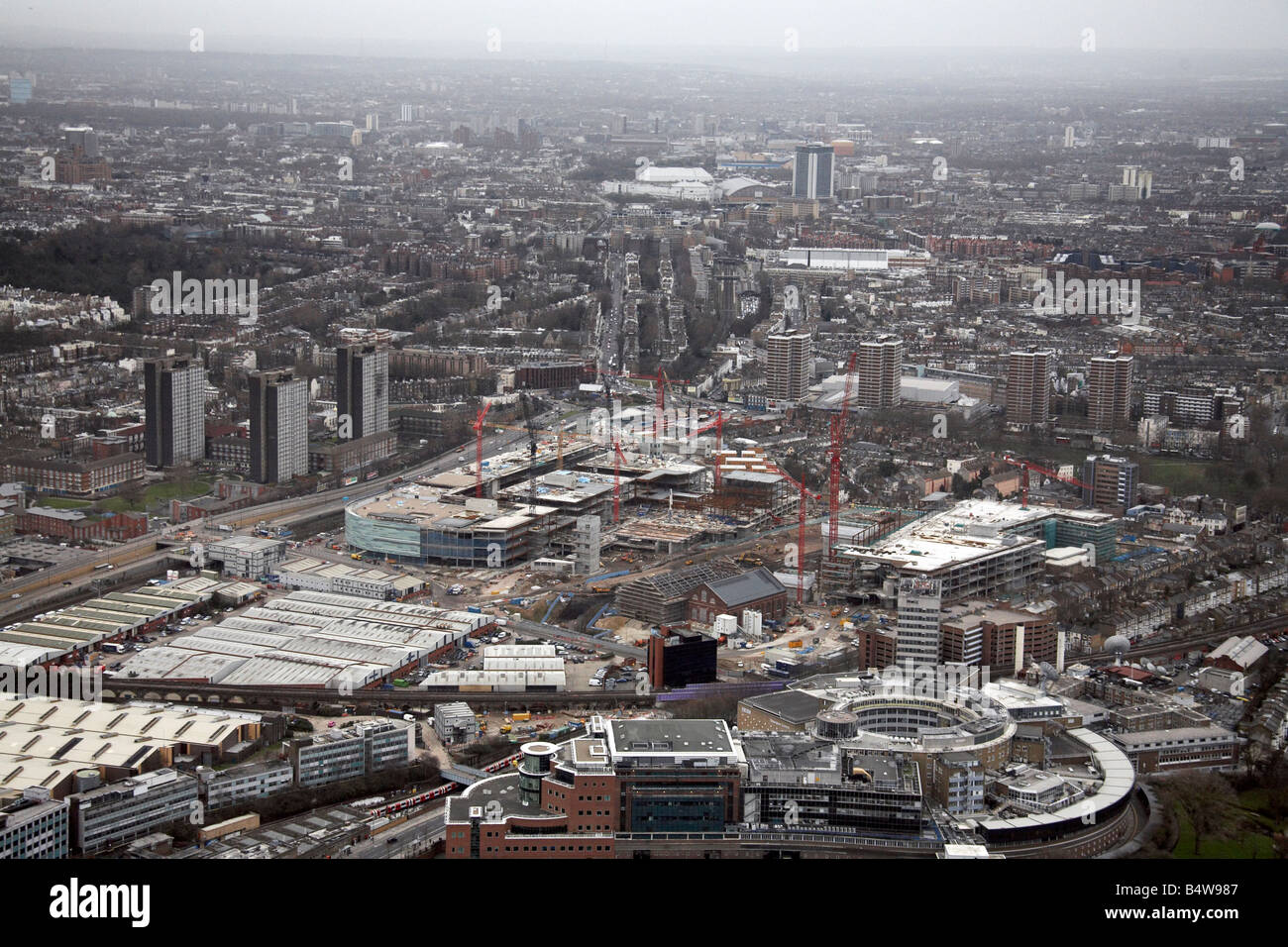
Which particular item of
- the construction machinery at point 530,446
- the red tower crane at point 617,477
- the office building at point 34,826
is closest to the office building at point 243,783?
the office building at point 34,826

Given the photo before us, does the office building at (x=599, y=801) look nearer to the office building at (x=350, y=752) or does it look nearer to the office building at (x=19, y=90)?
the office building at (x=350, y=752)

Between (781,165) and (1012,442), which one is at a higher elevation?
(781,165)

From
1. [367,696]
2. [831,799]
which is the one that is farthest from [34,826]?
[831,799]

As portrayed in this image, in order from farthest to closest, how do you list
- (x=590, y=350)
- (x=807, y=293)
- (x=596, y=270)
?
(x=596, y=270), (x=807, y=293), (x=590, y=350)

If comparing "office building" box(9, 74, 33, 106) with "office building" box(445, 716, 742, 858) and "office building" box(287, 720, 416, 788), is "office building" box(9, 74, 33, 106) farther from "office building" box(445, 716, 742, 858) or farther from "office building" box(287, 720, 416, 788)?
"office building" box(445, 716, 742, 858)

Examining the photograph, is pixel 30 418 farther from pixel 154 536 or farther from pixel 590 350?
pixel 590 350
